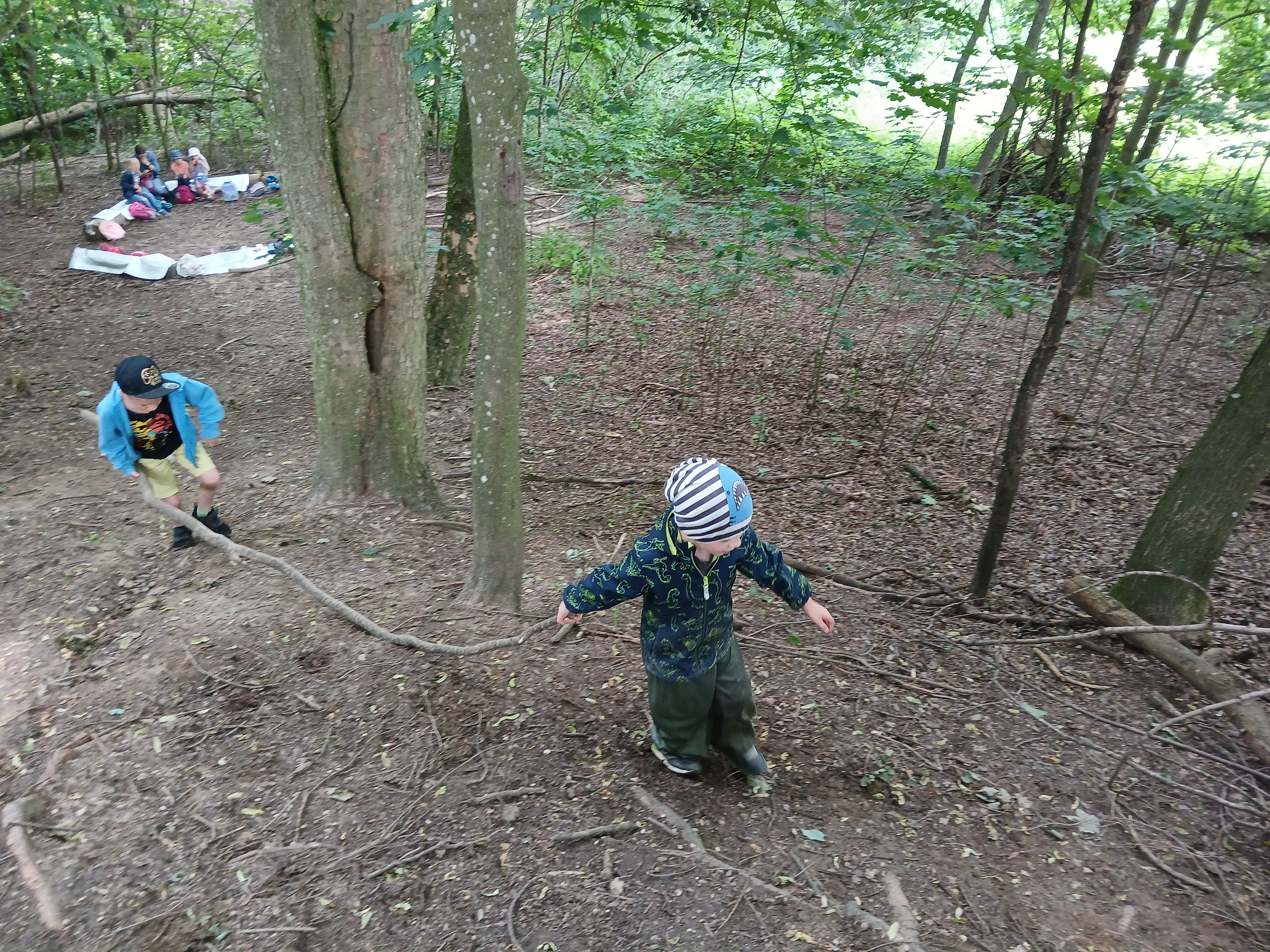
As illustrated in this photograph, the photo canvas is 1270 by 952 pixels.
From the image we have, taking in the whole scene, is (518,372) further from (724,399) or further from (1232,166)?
(1232,166)

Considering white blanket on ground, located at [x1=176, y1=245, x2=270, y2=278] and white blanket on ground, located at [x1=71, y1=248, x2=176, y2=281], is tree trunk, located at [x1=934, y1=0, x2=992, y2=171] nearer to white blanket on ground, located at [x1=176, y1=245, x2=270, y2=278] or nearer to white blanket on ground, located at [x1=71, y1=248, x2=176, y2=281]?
white blanket on ground, located at [x1=176, y1=245, x2=270, y2=278]

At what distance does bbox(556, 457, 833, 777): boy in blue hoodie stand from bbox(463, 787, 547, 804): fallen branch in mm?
560

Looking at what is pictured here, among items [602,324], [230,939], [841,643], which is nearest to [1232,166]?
[602,324]

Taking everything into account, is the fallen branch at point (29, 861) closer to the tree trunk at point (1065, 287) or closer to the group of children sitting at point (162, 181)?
the tree trunk at point (1065, 287)

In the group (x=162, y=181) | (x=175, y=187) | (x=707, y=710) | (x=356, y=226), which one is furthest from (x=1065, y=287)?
(x=162, y=181)

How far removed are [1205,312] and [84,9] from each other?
49.9 ft

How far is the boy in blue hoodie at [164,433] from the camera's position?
445cm

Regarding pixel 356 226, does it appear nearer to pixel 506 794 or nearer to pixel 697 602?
pixel 697 602

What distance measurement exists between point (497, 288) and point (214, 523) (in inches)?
112

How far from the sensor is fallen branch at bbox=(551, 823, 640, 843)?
110 inches

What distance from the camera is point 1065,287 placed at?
3.65 metres

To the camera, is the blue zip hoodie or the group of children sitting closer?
the blue zip hoodie

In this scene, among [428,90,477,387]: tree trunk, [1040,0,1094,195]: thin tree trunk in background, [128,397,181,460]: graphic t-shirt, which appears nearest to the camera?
[1040,0,1094,195]: thin tree trunk in background

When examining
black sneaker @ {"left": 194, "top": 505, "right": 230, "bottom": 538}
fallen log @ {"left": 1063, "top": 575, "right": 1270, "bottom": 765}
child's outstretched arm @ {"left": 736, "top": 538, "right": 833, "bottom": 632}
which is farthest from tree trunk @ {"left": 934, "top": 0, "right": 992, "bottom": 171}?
black sneaker @ {"left": 194, "top": 505, "right": 230, "bottom": 538}
